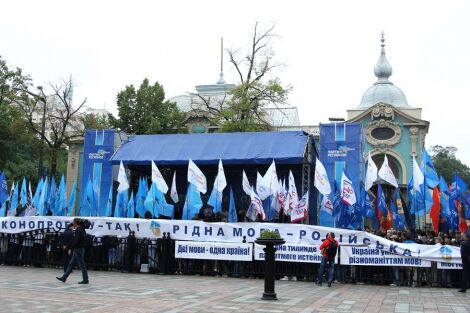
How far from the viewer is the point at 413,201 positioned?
20.3 m

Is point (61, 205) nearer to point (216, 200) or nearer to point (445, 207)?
point (216, 200)

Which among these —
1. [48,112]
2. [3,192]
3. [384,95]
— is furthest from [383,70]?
[3,192]

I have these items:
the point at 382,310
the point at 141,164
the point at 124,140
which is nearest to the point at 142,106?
the point at 124,140

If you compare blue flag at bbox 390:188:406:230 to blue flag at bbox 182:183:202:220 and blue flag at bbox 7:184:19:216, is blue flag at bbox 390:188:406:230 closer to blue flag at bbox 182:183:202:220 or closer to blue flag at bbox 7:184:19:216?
blue flag at bbox 182:183:202:220

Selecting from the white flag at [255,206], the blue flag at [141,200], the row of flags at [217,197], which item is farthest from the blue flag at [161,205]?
the white flag at [255,206]

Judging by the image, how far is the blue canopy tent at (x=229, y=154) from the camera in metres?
21.8

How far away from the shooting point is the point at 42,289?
11805mm

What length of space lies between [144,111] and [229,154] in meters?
23.1

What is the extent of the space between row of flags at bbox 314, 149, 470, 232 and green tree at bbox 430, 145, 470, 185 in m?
57.2

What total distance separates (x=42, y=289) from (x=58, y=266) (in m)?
6.24

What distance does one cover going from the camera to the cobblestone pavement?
9555 millimetres

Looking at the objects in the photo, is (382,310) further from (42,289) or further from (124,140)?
(124,140)

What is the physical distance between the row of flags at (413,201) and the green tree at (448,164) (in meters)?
57.2

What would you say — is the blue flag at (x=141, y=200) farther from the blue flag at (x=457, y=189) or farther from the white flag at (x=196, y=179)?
the blue flag at (x=457, y=189)
